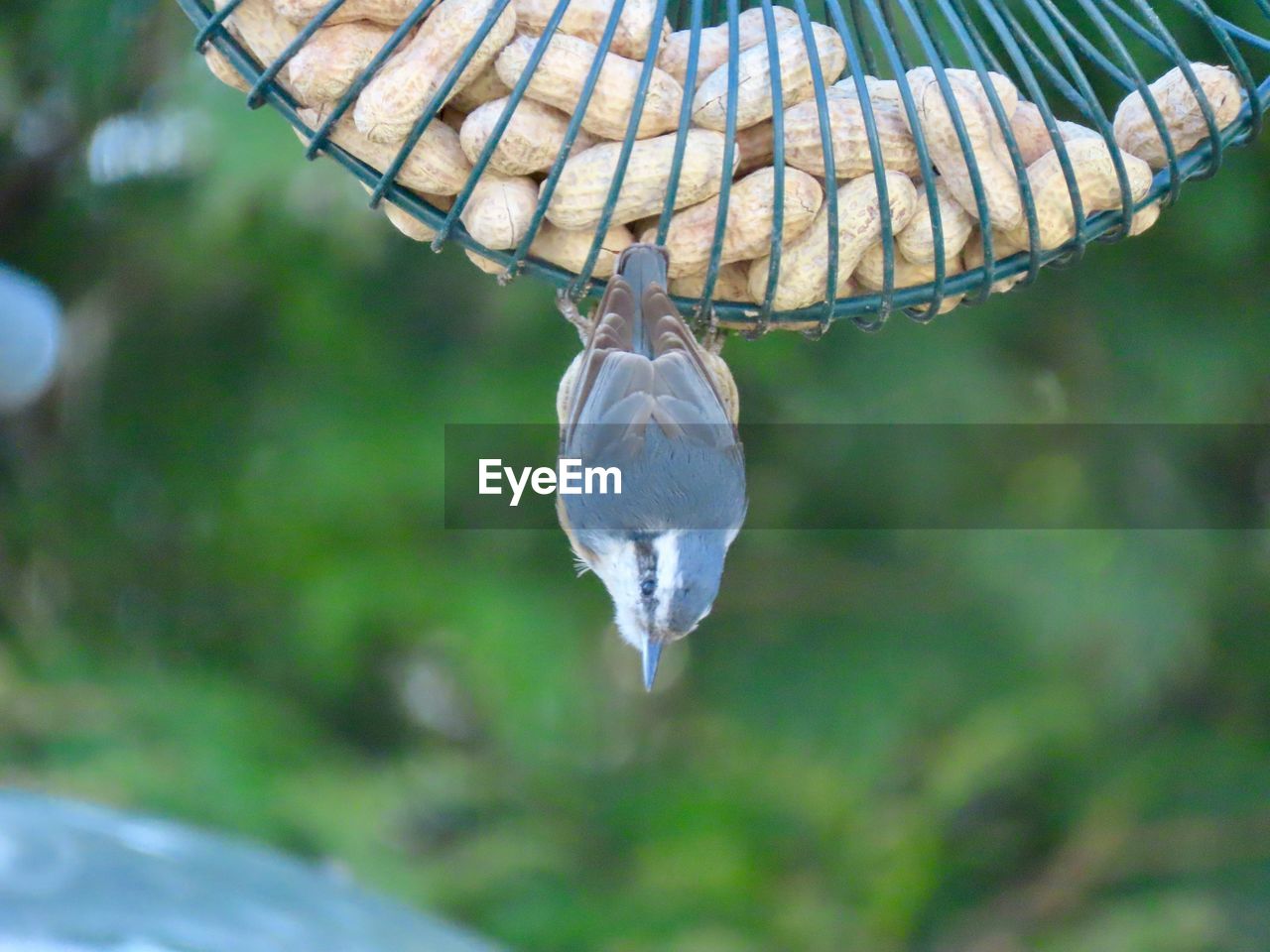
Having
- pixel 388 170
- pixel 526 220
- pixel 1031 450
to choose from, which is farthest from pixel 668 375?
pixel 1031 450

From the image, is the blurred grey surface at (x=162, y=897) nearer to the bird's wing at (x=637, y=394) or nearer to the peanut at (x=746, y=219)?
the bird's wing at (x=637, y=394)

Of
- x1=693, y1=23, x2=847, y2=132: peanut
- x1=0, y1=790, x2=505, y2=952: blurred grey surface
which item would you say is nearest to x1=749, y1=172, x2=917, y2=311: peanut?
x1=693, y1=23, x2=847, y2=132: peanut

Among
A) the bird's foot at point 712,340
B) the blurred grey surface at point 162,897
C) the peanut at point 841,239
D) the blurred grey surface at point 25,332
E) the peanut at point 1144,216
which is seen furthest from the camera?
the blurred grey surface at point 25,332

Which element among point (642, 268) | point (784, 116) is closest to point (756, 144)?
point (784, 116)

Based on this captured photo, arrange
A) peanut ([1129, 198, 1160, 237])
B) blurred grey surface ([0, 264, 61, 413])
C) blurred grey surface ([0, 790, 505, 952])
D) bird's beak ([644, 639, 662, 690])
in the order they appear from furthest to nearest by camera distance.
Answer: blurred grey surface ([0, 264, 61, 413]) → bird's beak ([644, 639, 662, 690]) → peanut ([1129, 198, 1160, 237]) → blurred grey surface ([0, 790, 505, 952])

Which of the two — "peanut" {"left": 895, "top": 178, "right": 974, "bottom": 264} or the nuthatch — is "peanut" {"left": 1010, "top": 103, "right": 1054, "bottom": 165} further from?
the nuthatch

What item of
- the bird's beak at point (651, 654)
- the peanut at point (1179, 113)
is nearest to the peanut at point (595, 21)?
the peanut at point (1179, 113)
